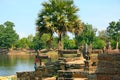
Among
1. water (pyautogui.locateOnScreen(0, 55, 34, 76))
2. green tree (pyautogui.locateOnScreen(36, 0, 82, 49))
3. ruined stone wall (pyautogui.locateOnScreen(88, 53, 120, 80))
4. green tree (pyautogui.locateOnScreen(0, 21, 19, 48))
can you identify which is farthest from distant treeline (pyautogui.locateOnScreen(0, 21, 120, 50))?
ruined stone wall (pyautogui.locateOnScreen(88, 53, 120, 80))

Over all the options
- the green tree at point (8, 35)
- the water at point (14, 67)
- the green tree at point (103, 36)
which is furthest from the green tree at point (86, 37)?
the green tree at point (8, 35)

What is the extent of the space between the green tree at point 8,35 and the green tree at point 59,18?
107 metres

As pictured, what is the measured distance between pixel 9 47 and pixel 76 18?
109033 millimetres

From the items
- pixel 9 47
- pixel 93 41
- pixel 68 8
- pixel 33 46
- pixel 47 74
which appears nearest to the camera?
pixel 47 74

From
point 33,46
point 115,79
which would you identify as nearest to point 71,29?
point 115,79

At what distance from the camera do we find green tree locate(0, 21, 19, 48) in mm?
138163

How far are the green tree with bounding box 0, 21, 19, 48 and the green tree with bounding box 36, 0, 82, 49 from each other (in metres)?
107

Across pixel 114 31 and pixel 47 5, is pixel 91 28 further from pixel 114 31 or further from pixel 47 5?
pixel 47 5

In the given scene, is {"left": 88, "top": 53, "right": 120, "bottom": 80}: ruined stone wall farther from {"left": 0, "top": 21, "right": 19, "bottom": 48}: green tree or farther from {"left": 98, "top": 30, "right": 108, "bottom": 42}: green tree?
{"left": 0, "top": 21, "right": 19, "bottom": 48}: green tree

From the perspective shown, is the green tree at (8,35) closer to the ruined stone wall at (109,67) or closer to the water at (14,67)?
the water at (14,67)

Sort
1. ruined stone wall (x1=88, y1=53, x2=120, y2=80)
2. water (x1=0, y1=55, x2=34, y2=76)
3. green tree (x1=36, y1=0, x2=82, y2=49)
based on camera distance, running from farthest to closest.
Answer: water (x1=0, y1=55, x2=34, y2=76) → green tree (x1=36, y1=0, x2=82, y2=49) → ruined stone wall (x1=88, y1=53, x2=120, y2=80)

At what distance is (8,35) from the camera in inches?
5625

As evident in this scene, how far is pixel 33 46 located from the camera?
122 metres

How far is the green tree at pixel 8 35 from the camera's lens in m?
138
